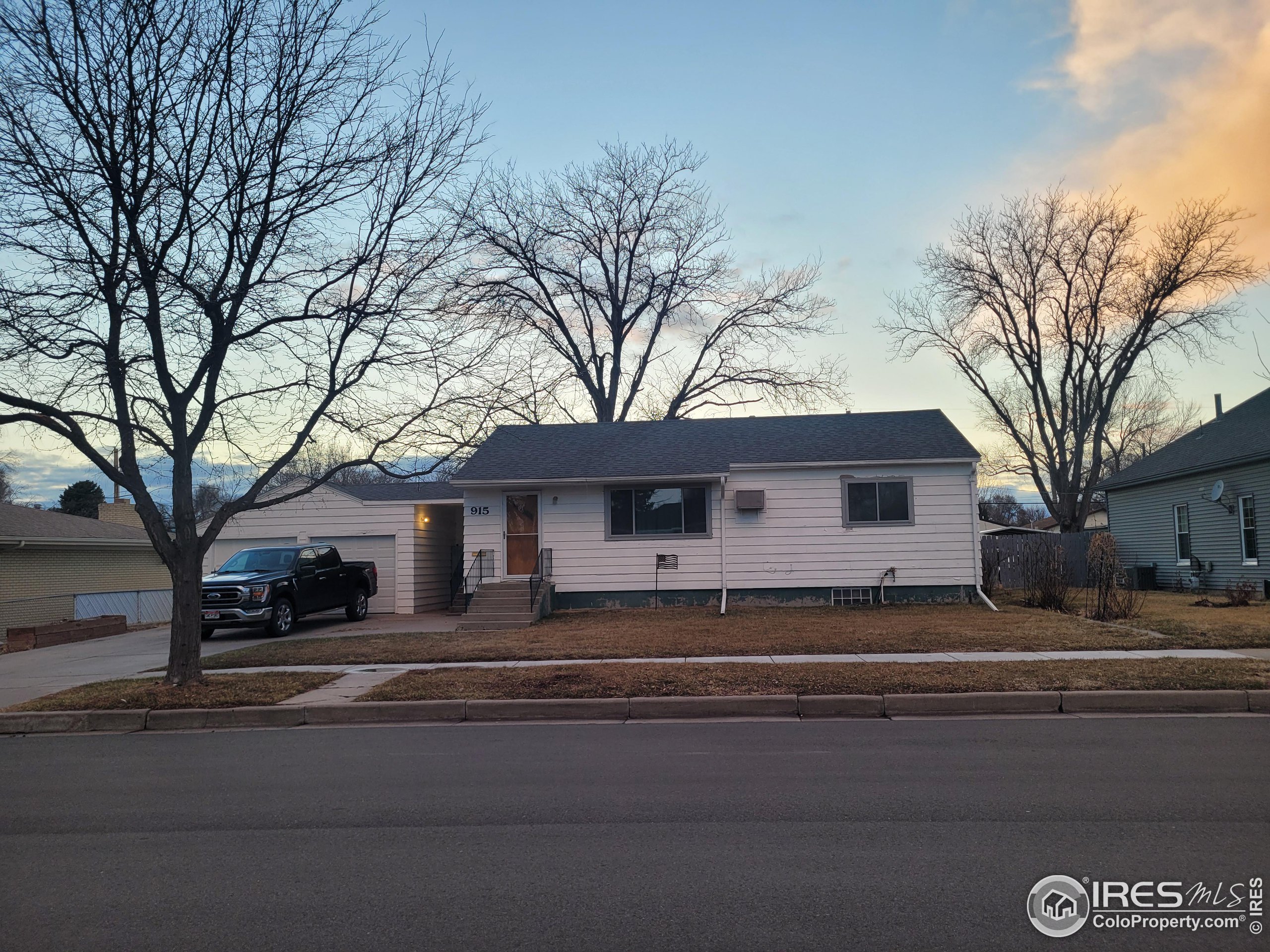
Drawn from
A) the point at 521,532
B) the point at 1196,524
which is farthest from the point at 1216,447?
the point at 521,532

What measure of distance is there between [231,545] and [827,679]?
1822 centimetres

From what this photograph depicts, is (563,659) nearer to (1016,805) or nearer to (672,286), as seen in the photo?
(1016,805)

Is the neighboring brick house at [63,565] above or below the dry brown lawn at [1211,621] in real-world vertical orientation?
above

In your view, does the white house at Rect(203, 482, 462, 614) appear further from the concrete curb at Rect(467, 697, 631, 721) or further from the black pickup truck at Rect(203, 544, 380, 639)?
the concrete curb at Rect(467, 697, 631, 721)

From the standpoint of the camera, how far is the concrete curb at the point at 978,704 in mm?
9062

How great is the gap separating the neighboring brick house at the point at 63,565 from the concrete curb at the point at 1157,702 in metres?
20.8

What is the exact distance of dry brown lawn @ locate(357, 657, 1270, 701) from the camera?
9484mm

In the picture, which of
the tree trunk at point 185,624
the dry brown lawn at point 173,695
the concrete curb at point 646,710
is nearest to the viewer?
the concrete curb at point 646,710

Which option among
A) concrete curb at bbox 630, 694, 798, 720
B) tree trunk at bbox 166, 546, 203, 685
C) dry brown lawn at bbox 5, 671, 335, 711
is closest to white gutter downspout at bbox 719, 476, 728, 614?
dry brown lawn at bbox 5, 671, 335, 711

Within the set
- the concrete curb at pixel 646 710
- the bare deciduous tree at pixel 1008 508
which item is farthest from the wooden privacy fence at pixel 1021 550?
the bare deciduous tree at pixel 1008 508

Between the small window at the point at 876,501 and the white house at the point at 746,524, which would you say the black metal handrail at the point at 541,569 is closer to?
the white house at the point at 746,524

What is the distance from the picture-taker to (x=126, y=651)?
1603 cm

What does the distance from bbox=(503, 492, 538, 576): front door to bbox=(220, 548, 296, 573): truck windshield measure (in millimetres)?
4649

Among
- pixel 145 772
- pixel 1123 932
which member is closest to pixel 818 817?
pixel 1123 932
